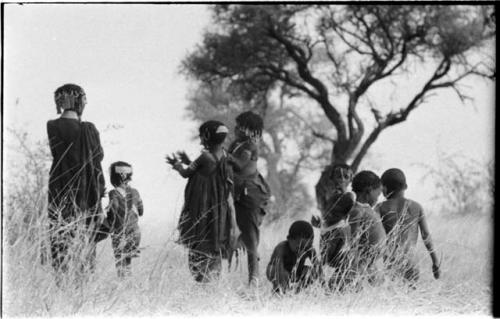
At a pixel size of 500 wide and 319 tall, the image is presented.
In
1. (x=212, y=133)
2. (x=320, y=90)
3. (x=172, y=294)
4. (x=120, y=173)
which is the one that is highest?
(x=320, y=90)

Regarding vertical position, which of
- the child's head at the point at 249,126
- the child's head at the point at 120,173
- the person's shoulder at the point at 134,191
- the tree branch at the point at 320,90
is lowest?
the person's shoulder at the point at 134,191

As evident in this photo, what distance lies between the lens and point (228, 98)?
15.8 metres

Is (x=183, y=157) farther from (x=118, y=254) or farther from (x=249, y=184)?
(x=118, y=254)

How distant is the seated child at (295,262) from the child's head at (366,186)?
0.40 meters

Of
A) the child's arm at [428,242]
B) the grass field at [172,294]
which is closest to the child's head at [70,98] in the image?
the grass field at [172,294]

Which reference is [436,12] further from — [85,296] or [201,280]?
[85,296]

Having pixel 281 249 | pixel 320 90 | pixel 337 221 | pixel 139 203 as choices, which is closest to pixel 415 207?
pixel 337 221

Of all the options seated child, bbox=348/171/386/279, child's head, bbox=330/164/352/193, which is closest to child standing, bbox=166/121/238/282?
child's head, bbox=330/164/352/193

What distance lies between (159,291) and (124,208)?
0.71 meters

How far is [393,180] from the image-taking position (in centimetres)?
652

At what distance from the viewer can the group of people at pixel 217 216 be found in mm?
6223

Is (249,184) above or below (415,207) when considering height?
above

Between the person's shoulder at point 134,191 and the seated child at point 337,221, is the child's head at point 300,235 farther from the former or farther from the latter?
the person's shoulder at point 134,191

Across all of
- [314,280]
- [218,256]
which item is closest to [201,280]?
[218,256]
